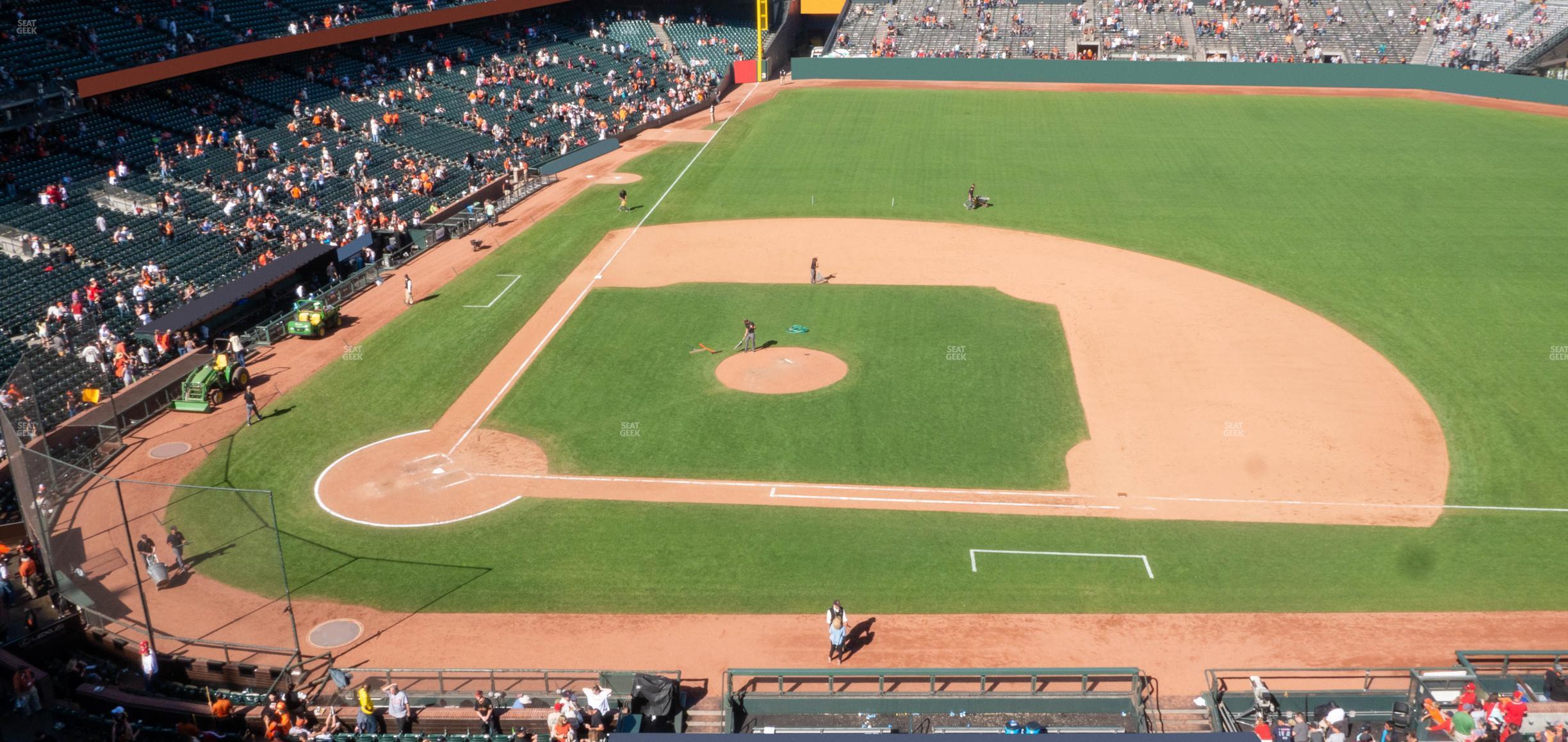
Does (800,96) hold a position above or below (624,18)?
below

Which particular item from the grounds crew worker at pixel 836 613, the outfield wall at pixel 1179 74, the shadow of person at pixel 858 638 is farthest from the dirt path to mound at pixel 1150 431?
the outfield wall at pixel 1179 74

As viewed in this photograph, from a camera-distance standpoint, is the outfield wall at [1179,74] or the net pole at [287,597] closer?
the net pole at [287,597]

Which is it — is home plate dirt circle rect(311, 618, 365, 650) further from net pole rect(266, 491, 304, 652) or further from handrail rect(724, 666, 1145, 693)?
handrail rect(724, 666, 1145, 693)

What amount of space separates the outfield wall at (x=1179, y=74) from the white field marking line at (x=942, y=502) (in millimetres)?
58077

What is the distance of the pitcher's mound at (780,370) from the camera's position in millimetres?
34750

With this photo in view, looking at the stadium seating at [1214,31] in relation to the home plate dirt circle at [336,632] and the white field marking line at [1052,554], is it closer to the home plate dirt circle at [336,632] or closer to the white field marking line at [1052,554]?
the white field marking line at [1052,554]

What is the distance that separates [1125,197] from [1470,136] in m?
24.3

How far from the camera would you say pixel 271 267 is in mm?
42219

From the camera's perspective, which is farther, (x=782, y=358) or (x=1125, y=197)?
(x=1125, y=197)

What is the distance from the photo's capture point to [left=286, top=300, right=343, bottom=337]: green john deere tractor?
3941cm

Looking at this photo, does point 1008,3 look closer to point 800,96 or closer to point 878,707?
point 800,96

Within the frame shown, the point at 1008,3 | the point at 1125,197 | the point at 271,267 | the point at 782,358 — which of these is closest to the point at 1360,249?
the point at 1125,197

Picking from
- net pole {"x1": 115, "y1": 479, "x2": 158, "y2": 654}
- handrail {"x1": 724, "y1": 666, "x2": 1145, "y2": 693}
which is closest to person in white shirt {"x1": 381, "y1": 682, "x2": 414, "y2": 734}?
net pole {"x1": 115, "y1": 479, "x2": 158, "y2": 654}

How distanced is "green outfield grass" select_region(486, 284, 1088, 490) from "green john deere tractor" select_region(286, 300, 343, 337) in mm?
8609
